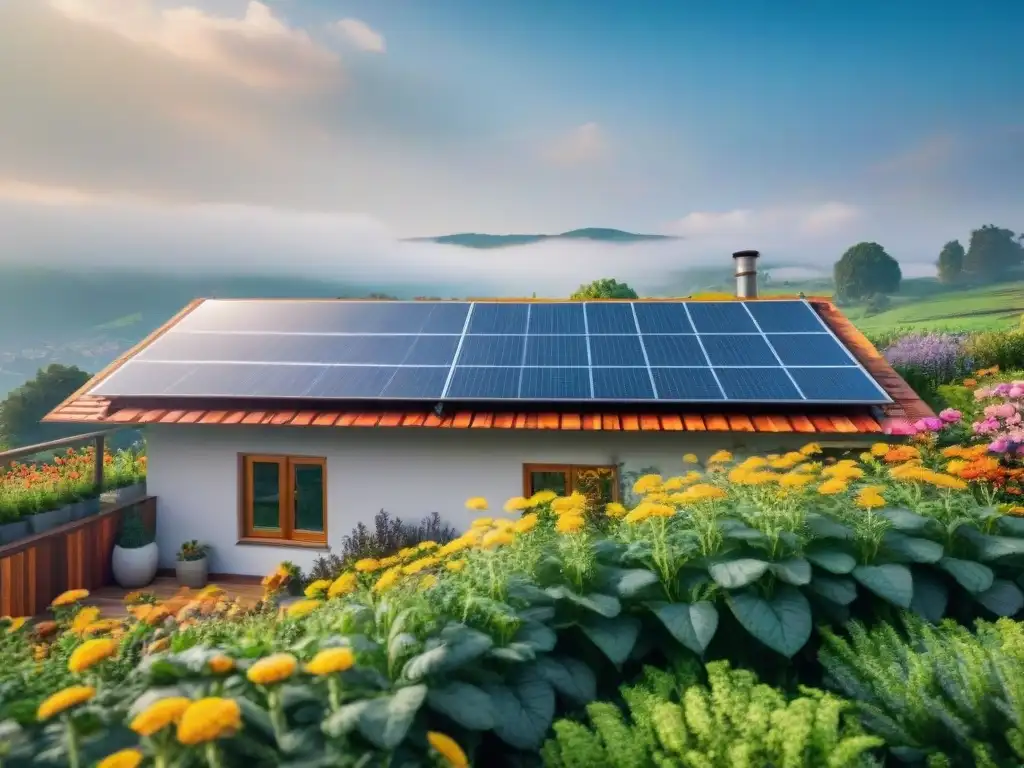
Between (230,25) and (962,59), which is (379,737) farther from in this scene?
(230,25)

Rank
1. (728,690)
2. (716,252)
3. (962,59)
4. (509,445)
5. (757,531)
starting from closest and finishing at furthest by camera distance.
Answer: (728,690), (757,531), (509,445), (962,59), (716,252)

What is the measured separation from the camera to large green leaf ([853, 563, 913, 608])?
3965 millimetres

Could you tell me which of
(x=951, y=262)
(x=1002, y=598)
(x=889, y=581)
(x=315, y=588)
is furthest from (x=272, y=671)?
(x=951, y=262)

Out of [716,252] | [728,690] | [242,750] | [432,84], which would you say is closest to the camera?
[242,750]

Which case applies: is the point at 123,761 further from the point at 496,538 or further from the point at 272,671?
the point at 496,538

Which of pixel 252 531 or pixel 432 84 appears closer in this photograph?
pixel 252 531

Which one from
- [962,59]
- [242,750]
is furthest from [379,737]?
[962,59]

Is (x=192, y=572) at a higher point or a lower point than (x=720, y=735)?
lower

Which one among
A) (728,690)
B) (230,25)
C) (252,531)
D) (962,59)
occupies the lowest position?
(252,531)

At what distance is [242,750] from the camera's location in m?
2.50

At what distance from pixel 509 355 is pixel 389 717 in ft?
24.4

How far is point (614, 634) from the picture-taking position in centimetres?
382

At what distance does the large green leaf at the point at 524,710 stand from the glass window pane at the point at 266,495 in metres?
7.37

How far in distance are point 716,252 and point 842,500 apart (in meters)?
49.0
